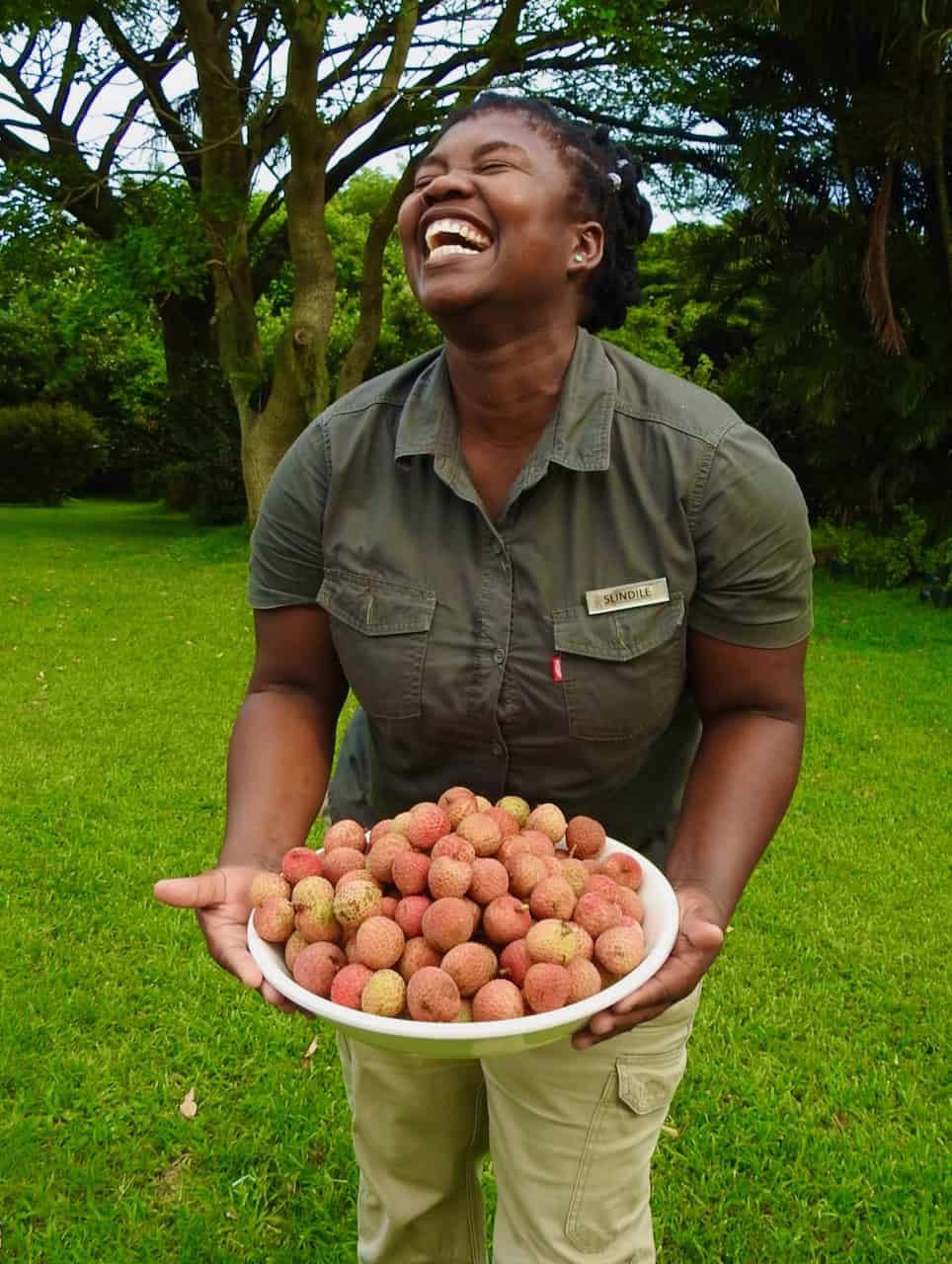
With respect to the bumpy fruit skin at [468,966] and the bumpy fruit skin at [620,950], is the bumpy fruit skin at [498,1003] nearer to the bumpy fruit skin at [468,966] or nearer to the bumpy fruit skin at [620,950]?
→ the bumpy fruit skin at [468,966]

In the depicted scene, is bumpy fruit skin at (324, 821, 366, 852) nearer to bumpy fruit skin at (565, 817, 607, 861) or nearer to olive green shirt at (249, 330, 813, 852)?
olive green shirt at (249, 330, 813, 852)

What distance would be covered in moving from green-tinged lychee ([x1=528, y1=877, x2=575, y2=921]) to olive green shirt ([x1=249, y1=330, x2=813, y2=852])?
1.01 feet

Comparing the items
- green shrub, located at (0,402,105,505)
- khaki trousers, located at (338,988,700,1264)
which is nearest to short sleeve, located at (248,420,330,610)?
khaki trousers, located at (338,988,700,1264)

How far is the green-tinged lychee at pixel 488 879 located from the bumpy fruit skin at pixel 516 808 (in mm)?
141

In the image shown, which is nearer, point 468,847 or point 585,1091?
point 468,847

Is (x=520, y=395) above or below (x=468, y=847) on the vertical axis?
above

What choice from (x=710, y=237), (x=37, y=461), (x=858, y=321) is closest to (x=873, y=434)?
(x=858, y=321)

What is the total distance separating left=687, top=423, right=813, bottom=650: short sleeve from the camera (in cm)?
176

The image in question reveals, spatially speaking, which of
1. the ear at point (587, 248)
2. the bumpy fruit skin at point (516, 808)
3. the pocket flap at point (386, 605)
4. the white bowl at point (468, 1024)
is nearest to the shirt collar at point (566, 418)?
the ear at point (587, 248)

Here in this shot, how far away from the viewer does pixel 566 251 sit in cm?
180

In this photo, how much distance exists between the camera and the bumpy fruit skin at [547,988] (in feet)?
4.91

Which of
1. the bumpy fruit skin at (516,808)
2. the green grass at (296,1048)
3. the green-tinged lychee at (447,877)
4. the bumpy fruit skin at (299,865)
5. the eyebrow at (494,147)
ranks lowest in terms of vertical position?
the green grass at (296,1048)

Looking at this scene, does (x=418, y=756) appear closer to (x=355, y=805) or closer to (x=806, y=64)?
(x=355, y=805)

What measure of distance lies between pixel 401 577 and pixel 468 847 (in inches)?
19.1
